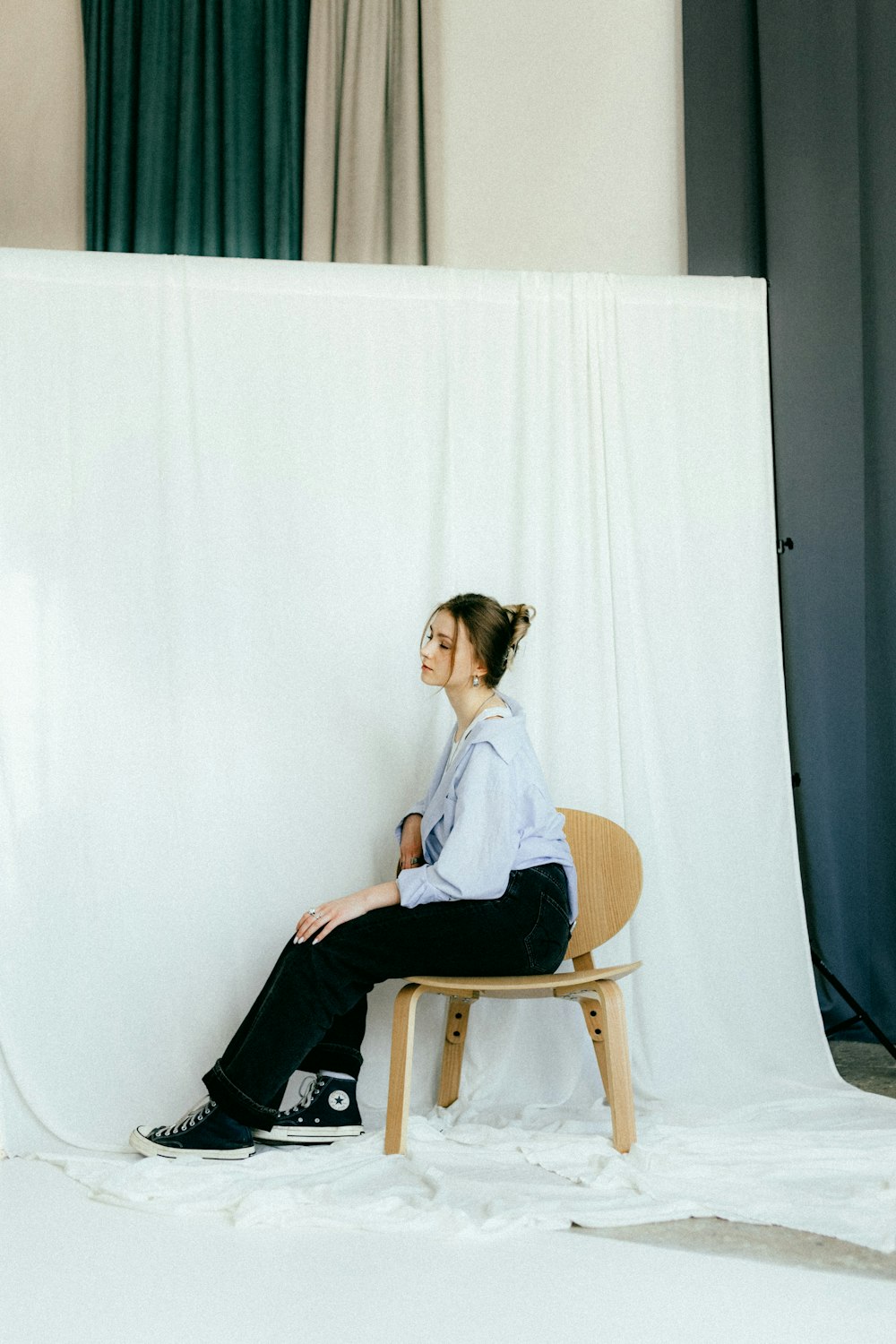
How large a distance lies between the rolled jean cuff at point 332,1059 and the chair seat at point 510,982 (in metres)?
0.24

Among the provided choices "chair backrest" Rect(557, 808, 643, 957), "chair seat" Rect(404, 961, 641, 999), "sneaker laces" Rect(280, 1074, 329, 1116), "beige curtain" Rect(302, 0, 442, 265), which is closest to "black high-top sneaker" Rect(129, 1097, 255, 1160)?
"sneaker laces" Rect(280, 1074, 329, 1116)

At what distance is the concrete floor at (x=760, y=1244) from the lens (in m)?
1.76

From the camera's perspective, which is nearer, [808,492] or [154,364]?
[154,364]

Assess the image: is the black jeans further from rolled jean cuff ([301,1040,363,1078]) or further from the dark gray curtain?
the dark gray curtain

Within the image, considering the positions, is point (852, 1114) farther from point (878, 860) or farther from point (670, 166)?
point (670, 166)

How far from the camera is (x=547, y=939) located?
238cm

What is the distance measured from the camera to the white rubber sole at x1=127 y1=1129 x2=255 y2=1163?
2256 millimetres

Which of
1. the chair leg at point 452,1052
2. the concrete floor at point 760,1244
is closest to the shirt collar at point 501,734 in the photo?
the chair leg at point 452,1052

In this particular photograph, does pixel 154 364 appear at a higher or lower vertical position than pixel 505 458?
higher

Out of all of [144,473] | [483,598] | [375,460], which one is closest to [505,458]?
[375,460]

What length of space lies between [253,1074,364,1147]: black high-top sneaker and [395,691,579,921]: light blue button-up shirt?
17.7 inches

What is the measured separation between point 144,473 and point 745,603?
1531mm

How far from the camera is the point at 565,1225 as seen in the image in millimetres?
1940

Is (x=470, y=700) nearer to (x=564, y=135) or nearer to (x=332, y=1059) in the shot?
(x=332, y=1059)
